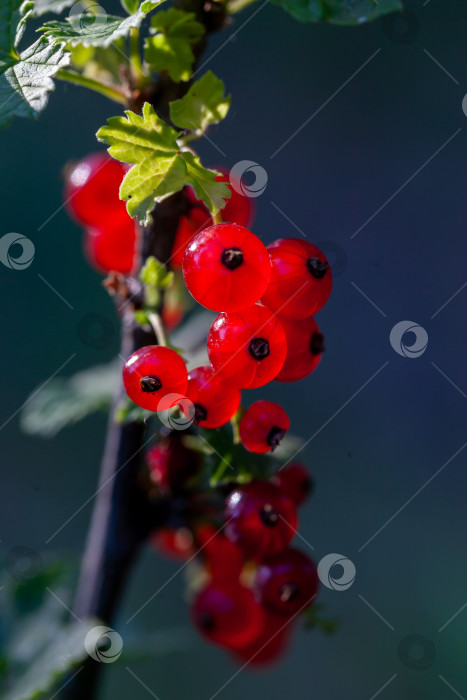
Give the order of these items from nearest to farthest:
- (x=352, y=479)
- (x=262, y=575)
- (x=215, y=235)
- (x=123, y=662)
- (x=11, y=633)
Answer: (x=215, y=235) < (x=262, y=575) < (x=123, y=662) < (x=11, y=633) < (x=352, y=479)

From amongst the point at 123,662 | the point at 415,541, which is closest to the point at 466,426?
the point at 415,541

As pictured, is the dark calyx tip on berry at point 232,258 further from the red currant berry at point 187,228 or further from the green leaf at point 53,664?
the green leaf at point 53,664

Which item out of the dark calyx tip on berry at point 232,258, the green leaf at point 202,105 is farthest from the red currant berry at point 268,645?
the green leaf at point 202,105

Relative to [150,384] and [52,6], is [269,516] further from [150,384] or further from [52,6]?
[52,6]

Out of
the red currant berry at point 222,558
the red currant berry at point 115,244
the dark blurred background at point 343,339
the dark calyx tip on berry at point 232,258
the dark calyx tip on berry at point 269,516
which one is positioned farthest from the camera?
the dark blurred background at point 343,339

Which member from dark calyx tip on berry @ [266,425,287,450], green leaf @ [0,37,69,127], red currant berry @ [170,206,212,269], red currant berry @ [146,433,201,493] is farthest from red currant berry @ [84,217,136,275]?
dark calyx tip on berry @ [266,425,287,450]

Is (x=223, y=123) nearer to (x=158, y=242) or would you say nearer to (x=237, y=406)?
(x=158, y=242)
